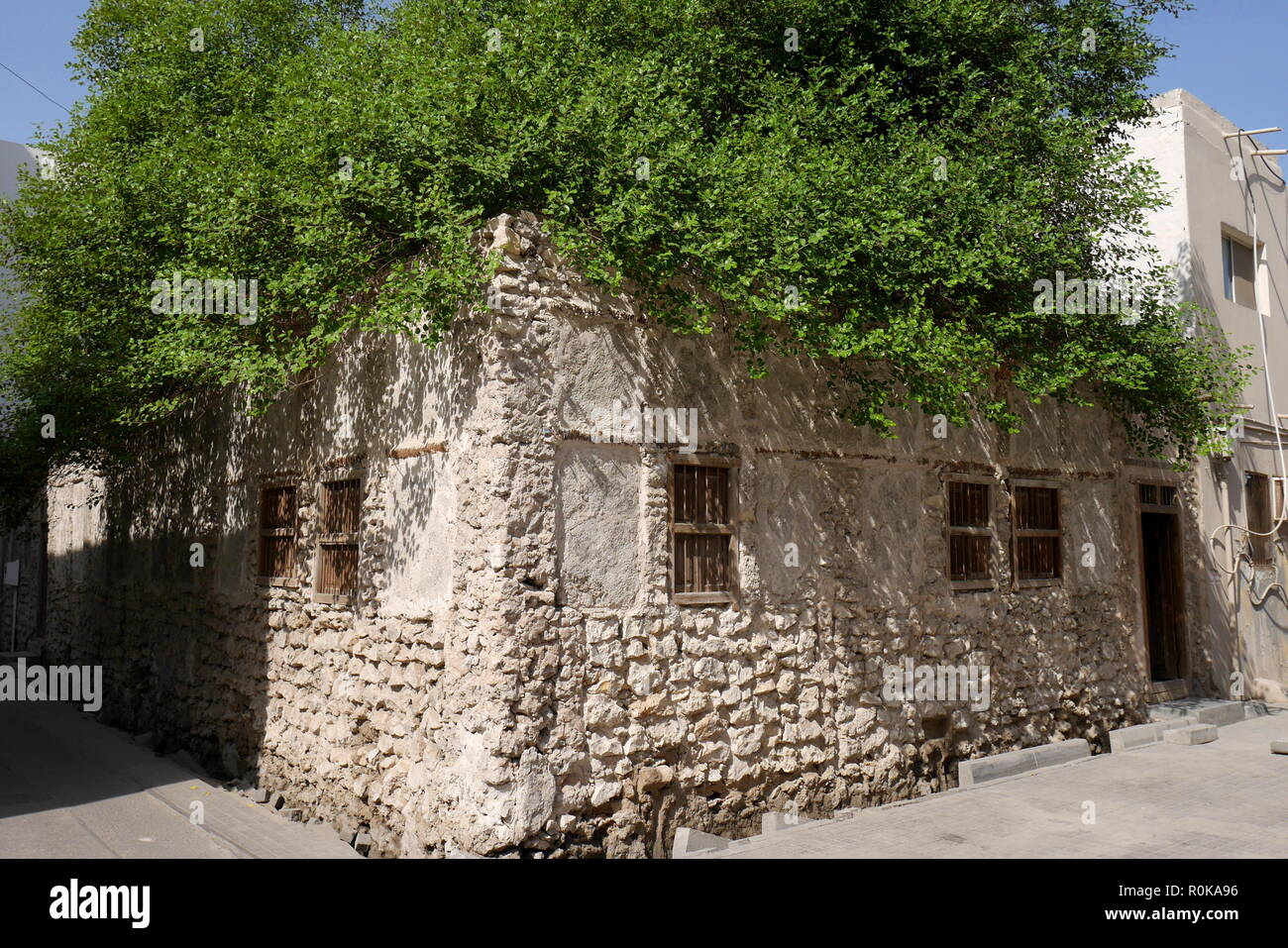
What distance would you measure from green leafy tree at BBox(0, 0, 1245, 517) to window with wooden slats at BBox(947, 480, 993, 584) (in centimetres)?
88

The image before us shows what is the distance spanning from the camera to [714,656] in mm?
7633

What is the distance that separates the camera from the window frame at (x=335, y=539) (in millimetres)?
8188

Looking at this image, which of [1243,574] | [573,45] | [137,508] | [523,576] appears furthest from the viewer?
[1243,574]

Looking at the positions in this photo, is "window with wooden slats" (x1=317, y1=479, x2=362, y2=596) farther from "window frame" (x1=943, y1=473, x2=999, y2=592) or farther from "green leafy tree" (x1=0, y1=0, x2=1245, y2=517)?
"window frame" (x1=943, y1=473, x2=999, y2=592)

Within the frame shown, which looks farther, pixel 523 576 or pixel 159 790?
pixel 159 790

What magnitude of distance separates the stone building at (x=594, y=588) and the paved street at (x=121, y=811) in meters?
0.35

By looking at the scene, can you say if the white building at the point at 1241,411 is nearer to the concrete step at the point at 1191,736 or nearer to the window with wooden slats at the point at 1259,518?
the window with wooden slats at the point at 1259,518

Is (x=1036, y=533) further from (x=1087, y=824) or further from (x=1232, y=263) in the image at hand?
(x=1232, y=263)

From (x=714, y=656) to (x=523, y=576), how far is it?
1.79 metres

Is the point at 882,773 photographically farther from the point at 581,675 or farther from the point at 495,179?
the point at 495,179

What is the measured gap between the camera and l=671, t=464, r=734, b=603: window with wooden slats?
7605 mm

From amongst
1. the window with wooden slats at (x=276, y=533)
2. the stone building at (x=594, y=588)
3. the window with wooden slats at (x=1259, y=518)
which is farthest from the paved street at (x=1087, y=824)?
the window with wooden slats at (x=1259, y=518)

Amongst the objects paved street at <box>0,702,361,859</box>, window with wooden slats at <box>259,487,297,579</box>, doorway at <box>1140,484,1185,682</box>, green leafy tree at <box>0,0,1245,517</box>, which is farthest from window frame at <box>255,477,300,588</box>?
doorway at <box>1140,484,1185,682</box>

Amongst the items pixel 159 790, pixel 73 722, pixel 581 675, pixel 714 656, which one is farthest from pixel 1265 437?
pixel 73 722
